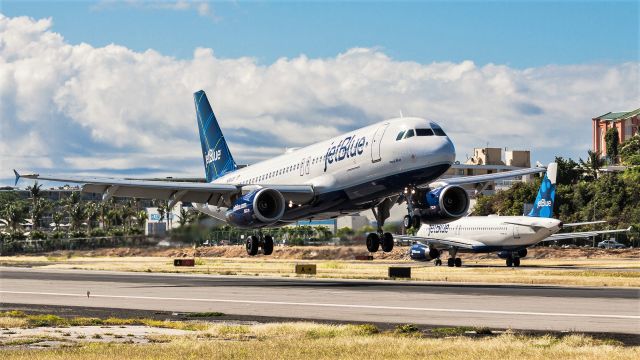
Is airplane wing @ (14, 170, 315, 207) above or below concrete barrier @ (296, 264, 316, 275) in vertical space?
above

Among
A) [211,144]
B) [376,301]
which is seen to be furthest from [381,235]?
[211,144]

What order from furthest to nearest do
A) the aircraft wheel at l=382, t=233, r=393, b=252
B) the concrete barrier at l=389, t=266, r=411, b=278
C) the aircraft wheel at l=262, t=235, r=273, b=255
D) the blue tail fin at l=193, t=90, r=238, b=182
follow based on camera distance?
the blue tail fin at l=193, t=90, r=238, b=182
the concrete barrier at l=389, t=266, r=411, b=278
the aircraft wheel at l=262, t=235, r=273, b=255
the aircraft wheel at l=382, t=233, r=393, b=252

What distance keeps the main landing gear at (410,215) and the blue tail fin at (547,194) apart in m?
44.6

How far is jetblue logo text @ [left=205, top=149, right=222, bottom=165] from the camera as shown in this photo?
72.8 meters

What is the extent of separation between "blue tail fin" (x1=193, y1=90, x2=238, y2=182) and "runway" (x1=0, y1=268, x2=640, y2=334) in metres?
12.9

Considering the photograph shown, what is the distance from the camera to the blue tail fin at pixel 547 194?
9412cm

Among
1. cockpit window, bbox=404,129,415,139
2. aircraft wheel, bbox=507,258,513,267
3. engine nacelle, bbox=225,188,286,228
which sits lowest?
aircraft wheel, bbox=507,258,513,267

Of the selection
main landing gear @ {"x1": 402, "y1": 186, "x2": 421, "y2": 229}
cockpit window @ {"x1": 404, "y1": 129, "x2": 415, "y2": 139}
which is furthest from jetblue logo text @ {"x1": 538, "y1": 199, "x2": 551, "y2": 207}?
cockpit window @ {"x1": 404, "y1": 129, "x2": 415, "y2": 139}

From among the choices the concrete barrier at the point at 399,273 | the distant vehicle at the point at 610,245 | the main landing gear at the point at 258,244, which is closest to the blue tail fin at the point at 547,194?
the concrete barrier at the point at 399,273

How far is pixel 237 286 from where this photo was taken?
5688 centimetres

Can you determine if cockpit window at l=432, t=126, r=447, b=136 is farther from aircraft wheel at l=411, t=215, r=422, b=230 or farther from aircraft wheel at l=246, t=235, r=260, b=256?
aircraft wheel at l=246, t=235, r=260, b=256

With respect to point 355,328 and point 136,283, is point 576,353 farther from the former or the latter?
point 136,283

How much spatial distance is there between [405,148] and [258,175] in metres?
17.4

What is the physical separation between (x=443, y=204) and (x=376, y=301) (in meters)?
11.9
